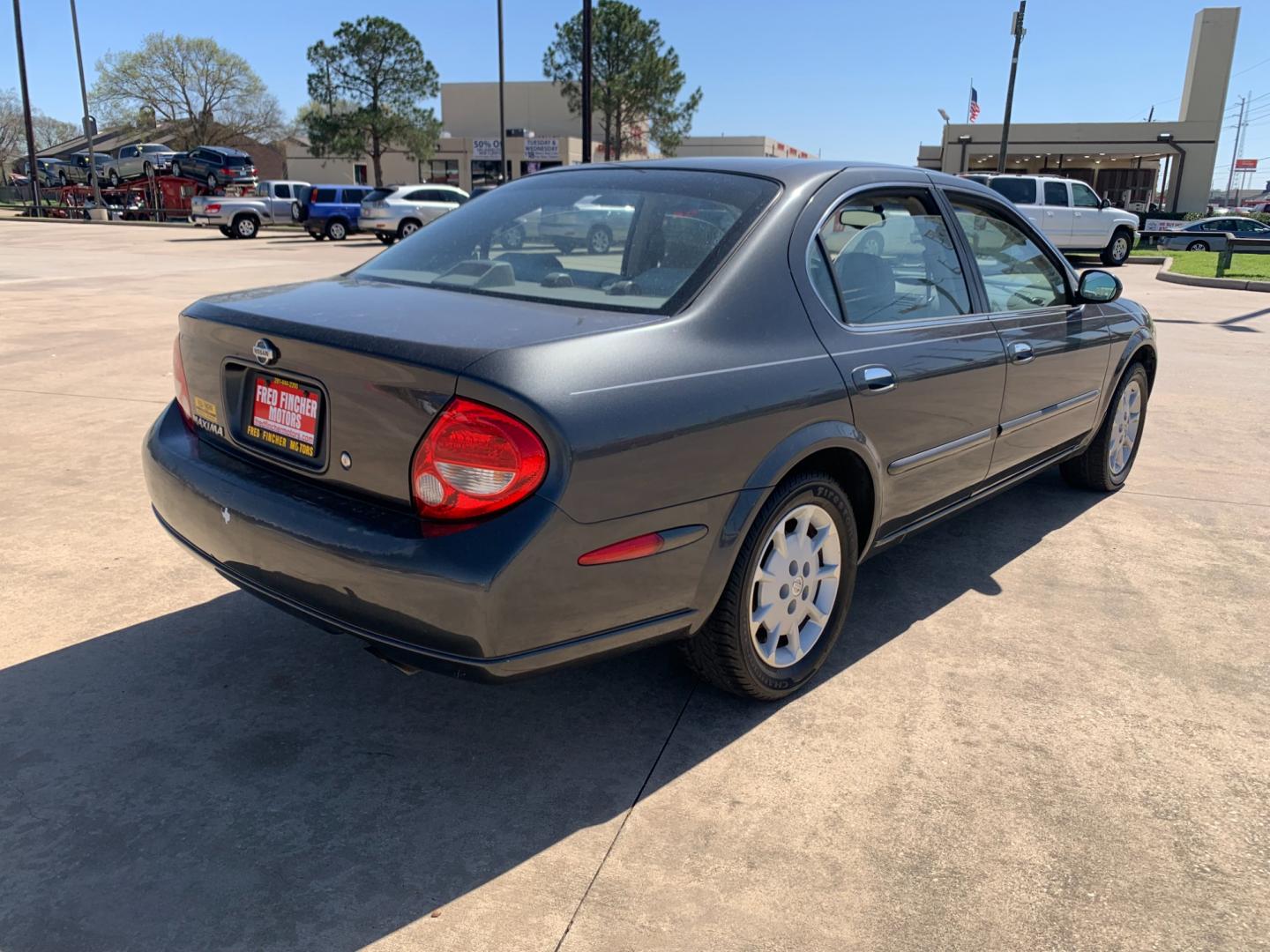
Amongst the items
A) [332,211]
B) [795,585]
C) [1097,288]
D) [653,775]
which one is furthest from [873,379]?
[332,211]

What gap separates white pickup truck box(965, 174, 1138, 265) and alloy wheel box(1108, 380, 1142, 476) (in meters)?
17.7

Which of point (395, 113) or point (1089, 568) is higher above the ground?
point (395, 113)

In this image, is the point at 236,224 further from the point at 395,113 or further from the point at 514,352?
the point at 514,352

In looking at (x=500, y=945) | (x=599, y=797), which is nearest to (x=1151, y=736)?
(x=599, y=797)

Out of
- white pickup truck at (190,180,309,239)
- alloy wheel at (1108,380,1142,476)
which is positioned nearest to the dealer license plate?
alloy wheel at (1108,380,1142,476)

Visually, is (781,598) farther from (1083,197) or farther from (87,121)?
(87,121)

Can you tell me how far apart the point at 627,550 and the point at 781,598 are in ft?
2.54

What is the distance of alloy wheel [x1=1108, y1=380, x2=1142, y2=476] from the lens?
5.18 m

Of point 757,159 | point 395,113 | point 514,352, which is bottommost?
point 514,352

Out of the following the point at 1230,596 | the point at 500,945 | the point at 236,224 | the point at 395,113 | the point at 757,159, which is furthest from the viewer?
the point at 395,113

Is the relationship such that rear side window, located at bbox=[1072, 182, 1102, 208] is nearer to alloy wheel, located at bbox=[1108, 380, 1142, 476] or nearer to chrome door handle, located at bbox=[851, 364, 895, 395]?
alloy wheel, located at bbox=[1108, 380, 1142, 476]

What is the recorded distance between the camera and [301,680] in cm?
317

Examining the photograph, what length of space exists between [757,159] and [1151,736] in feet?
7.39

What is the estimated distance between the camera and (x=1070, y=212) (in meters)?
22.2
